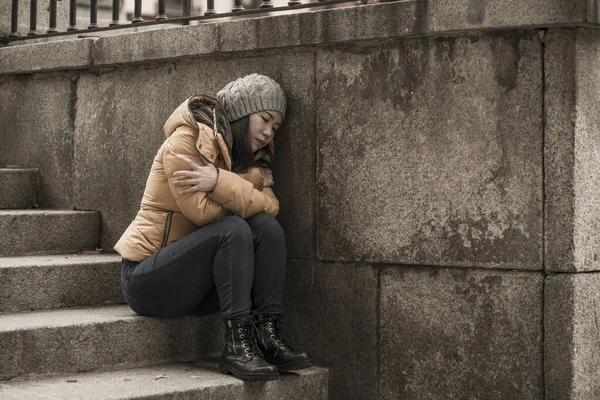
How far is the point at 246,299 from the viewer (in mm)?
5250

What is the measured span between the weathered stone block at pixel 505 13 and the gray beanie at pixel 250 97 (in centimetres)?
95

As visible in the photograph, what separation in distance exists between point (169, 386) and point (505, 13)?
7.87 feet

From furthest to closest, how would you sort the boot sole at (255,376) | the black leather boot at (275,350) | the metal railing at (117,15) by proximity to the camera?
the metal railing at (117,15), the black leather boot at (275,350), the boot sole at (255,376)

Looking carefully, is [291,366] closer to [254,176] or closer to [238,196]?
[238,196]

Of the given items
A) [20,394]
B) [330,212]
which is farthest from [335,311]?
[20,394]

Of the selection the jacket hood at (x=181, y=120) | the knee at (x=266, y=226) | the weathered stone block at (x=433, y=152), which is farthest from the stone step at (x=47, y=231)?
the weathered stone block at (x=433, y=152)

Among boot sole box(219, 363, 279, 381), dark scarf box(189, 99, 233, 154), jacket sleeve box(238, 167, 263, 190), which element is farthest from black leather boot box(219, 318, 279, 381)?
dark scarf box(189, 99, 233, 154)

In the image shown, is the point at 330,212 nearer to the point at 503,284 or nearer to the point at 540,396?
the point at 503,284

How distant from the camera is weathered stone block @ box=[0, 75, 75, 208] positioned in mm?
7160

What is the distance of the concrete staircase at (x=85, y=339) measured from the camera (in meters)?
5.00

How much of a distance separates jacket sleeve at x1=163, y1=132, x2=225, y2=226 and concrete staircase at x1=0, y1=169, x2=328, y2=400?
0.68 meters

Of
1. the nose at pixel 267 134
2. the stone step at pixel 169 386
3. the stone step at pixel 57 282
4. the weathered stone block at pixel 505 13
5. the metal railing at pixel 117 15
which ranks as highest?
the metal railing at pixel 117 15

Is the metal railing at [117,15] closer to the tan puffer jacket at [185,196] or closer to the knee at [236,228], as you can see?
the tan puffer jacket at [185,196]

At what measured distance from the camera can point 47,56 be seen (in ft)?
23.7
